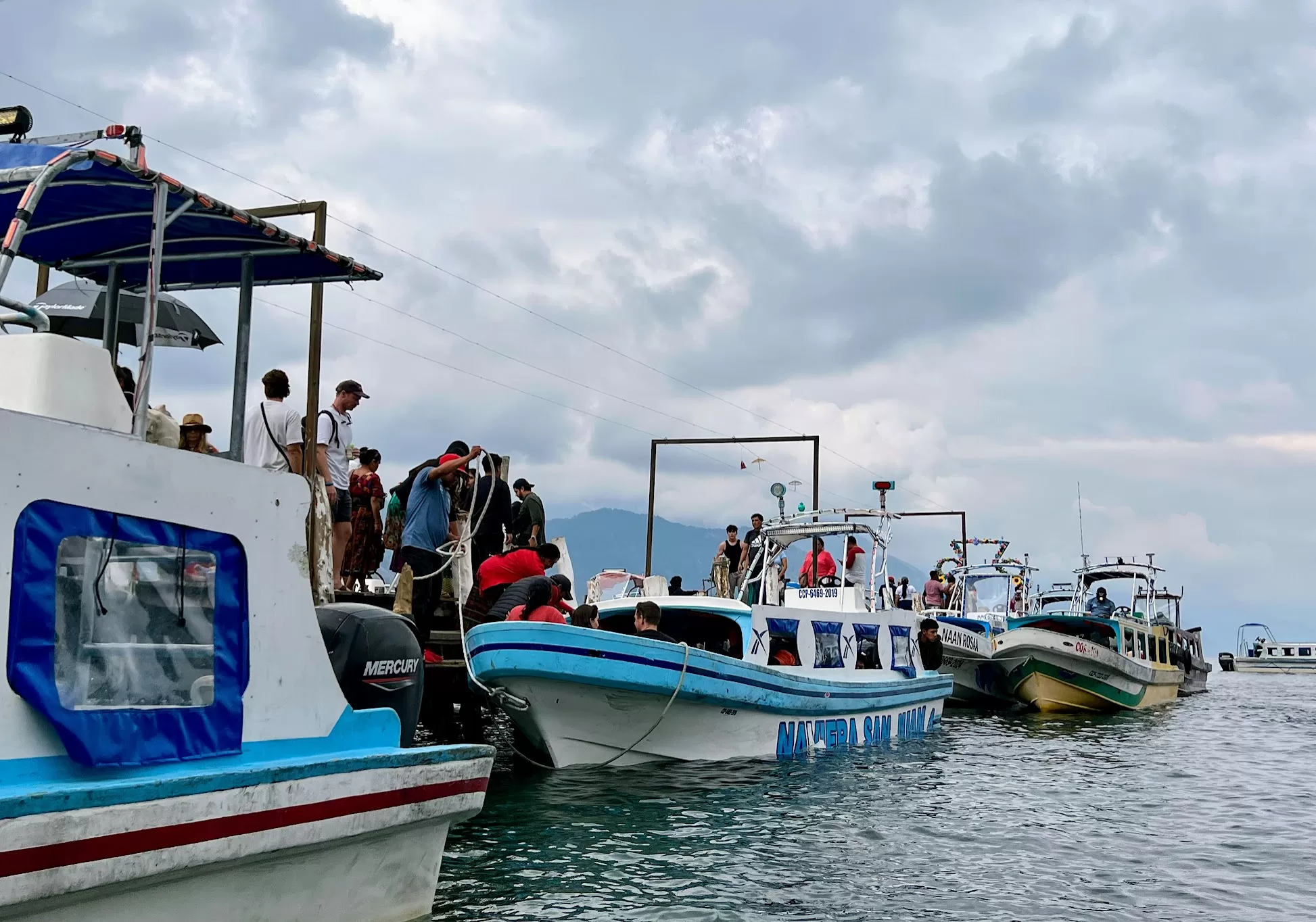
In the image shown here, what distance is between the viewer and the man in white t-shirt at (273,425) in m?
9.38

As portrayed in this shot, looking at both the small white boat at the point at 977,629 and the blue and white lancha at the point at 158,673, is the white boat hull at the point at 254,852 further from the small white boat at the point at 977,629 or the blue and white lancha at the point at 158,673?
the small white boat at the point at 977,629

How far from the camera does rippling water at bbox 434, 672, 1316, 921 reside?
7.66 m

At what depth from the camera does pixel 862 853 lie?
363 inches

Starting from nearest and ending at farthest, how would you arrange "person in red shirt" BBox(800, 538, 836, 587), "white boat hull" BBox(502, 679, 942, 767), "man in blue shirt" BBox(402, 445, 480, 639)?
"white boat hull" BBox(502, 679, 942, 767) → "man in blue shirt" BBox(402, 445, 480, 639) → "person in red shirt" BBox(800, 538, 836, 587)

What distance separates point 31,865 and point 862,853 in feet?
21.8

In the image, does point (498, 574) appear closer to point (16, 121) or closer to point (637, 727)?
point (637, 727)

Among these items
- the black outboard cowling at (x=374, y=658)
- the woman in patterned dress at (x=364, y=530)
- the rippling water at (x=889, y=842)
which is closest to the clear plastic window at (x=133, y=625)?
the black outboard cowling at (x=374, y=658)

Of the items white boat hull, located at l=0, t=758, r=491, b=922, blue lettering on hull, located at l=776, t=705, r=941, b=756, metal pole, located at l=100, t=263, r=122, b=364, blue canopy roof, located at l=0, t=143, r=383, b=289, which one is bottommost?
blue lettering on hull, located at l=776, t=705, r=941, b=756

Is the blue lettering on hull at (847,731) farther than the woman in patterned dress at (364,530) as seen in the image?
Yes

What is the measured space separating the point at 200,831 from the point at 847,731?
1265 cm

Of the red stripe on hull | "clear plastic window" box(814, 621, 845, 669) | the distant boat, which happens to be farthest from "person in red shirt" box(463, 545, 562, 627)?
the distant boat

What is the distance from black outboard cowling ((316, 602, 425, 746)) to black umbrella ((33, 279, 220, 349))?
81.7 inches

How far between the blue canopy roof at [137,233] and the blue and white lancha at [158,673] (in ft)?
0.07

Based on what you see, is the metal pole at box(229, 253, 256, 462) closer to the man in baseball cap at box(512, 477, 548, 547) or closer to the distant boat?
the man in baseball cap at box(512, 477, 548, 547)
